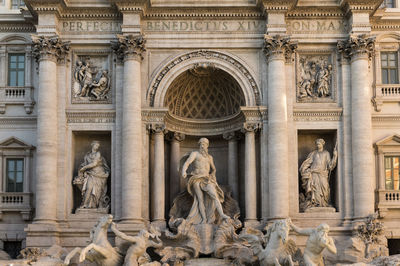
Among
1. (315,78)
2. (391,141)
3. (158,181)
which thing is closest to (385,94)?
(391,141)

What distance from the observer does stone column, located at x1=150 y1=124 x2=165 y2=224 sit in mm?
31656

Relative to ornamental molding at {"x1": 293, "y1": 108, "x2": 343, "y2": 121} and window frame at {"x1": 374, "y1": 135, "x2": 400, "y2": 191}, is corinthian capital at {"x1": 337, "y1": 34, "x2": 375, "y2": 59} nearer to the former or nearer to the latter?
ornamental molding at {"x1": 293, "y1": 108, "x2": 343, "y2": 121}

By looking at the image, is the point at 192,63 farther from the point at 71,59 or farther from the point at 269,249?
the point at 269,249

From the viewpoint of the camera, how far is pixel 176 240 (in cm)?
3023

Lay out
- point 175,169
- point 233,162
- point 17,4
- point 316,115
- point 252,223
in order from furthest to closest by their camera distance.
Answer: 1. point 17,4
2. point 175,169
3. point 233,162
4. point 316,115
5. point 252,223

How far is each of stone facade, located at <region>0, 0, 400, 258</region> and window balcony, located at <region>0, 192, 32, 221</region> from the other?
66 millimetres

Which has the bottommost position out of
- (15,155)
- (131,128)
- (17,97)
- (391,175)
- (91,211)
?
(91,211)

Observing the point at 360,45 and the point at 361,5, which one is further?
the point at 361,5

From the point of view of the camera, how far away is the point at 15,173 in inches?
1318

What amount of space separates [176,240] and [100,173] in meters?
4.41

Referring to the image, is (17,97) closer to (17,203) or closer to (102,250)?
(17,203)

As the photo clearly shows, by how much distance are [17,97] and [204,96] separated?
8.16 metres

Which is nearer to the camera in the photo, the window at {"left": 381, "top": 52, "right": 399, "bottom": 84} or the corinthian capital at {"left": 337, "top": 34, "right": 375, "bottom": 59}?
the corinthian capital at {"left": 337, "top": 34, "right": 375, "bottom": 59}

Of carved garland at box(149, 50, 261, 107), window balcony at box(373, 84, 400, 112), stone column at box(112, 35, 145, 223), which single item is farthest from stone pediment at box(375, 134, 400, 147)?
stone column at box(112, 35, 145, 223)
